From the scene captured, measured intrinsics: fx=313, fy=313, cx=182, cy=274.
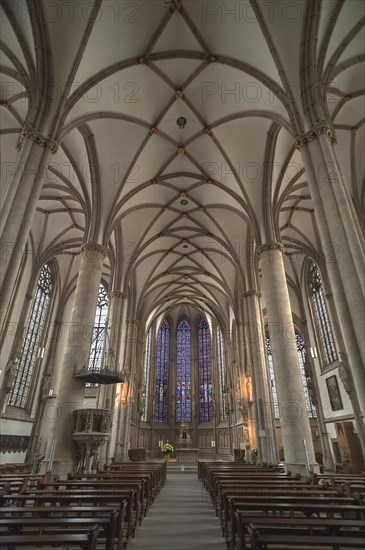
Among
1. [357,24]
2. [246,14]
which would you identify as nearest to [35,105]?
[246,14]

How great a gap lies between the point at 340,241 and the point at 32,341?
63.5 feet

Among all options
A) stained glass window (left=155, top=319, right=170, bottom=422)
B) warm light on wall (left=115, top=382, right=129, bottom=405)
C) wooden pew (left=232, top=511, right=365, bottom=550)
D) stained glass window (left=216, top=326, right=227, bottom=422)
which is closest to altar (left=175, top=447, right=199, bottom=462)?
stained glass window (left=216, top=326, right=227, bottom=422)

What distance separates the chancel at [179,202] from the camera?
9219 mm

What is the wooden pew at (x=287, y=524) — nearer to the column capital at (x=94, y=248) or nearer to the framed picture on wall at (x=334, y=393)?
the column capital at (x=94, y=248)

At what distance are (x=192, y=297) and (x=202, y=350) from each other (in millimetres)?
7847

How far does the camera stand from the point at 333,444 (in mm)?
18656

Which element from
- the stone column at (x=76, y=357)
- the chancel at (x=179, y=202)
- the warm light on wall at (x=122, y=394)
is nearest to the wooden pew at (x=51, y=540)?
the chancel at (x=179, y=202)

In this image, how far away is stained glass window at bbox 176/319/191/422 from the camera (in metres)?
33.2

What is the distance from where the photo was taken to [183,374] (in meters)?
34.9

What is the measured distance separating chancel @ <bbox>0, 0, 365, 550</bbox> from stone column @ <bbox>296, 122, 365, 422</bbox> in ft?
0.15

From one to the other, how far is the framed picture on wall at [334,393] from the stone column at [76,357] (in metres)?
14.4

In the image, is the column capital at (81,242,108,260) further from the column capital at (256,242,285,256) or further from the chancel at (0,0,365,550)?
the column capital at (256,242,285,256)

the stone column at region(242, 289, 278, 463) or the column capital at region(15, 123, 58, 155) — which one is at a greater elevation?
the column capital at region(15, 123, 58, 155)

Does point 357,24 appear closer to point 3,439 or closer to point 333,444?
point 333,444
